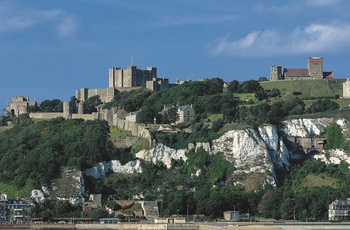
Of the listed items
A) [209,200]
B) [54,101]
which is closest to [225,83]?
[54,101]

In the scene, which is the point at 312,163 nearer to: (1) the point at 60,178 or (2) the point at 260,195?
(2) the point at 260,195

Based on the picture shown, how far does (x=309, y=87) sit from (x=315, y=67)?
234 inches

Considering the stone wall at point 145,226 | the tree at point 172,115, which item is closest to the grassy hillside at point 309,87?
the tree at point 172,115

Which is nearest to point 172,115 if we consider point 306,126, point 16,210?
point 306,126

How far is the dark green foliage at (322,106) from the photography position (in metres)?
107

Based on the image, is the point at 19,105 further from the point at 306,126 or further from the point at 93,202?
the point at 306,126

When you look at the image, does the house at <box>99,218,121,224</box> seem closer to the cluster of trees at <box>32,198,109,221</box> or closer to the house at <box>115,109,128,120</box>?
the cluster of trees at <box>32,198,109,221</box>

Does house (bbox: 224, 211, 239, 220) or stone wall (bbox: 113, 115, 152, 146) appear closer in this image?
house (bbox: 224, 211, 239, 220)

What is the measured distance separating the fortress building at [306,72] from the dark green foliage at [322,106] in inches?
564

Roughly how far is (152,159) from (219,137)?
6.23 meters

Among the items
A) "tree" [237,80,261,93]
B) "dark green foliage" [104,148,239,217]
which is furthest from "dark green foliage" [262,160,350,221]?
"tree" [237,80,261,93]

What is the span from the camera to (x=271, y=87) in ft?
385

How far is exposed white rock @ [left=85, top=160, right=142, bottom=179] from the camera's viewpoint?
318ft

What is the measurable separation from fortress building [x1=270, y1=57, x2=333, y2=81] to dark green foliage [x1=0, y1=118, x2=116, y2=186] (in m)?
24.8
